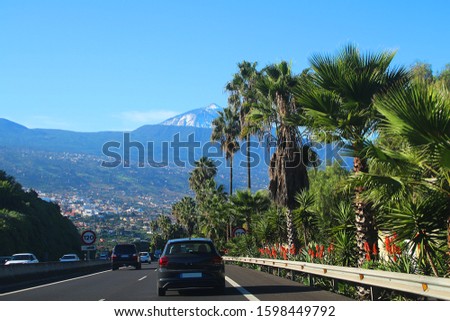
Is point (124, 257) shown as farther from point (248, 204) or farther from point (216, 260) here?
point (216, 260)

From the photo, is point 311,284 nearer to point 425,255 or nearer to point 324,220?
point 425,255

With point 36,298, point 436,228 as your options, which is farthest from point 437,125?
point 36,298

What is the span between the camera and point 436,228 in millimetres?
12570

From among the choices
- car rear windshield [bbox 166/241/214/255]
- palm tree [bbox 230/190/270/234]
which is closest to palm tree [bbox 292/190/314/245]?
car rear windshield [bbox 166/241/214/255]

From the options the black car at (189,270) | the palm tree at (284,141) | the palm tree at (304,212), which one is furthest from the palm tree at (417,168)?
the palm tree at (284,141)

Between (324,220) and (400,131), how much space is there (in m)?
18.2

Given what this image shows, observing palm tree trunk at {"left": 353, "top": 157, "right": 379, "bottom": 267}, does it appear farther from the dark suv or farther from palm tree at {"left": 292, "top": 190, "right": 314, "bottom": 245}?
the dark suv

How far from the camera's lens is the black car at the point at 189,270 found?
609 inches

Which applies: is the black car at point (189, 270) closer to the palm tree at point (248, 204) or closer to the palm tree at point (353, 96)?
the palm tree at point (353, 96)

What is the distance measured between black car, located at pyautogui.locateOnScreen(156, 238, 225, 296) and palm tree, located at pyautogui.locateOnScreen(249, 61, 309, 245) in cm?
1614

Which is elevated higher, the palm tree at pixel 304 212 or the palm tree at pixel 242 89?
the palm tree at pixel 242 89

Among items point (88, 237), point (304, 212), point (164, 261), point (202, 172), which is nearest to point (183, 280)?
point (164, 261)

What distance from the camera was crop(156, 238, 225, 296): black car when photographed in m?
15.5
